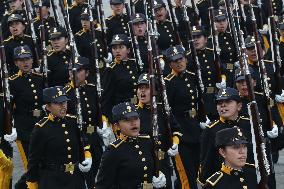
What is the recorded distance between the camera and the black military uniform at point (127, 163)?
9453 millimetres

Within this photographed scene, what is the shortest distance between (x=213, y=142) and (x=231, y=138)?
5.74 ft

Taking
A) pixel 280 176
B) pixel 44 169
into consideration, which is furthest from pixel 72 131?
pixel 280 176

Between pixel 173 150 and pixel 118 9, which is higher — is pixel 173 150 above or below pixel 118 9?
below

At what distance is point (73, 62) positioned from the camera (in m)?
12.5

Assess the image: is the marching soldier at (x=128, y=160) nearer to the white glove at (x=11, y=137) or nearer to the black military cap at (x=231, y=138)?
the black military cap at (x=231, y=138)

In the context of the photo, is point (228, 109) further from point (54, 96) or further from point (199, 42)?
point (199, 42)

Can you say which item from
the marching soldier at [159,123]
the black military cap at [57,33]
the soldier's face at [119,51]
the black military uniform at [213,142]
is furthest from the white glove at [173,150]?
A: the black military cap at [57,33]

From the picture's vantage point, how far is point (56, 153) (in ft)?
35.4

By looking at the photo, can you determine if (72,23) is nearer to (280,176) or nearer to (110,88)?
(110,88)

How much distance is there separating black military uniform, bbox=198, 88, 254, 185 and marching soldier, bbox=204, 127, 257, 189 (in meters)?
1.45

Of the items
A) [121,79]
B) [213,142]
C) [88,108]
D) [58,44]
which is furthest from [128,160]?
[58,44]

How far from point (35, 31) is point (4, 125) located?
5.69 meters

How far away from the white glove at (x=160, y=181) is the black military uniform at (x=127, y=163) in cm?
8

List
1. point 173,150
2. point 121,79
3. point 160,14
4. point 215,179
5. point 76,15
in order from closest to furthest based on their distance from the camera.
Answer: point 215,179, point 173,150, point 121,79, point 160,14, point 76,15
